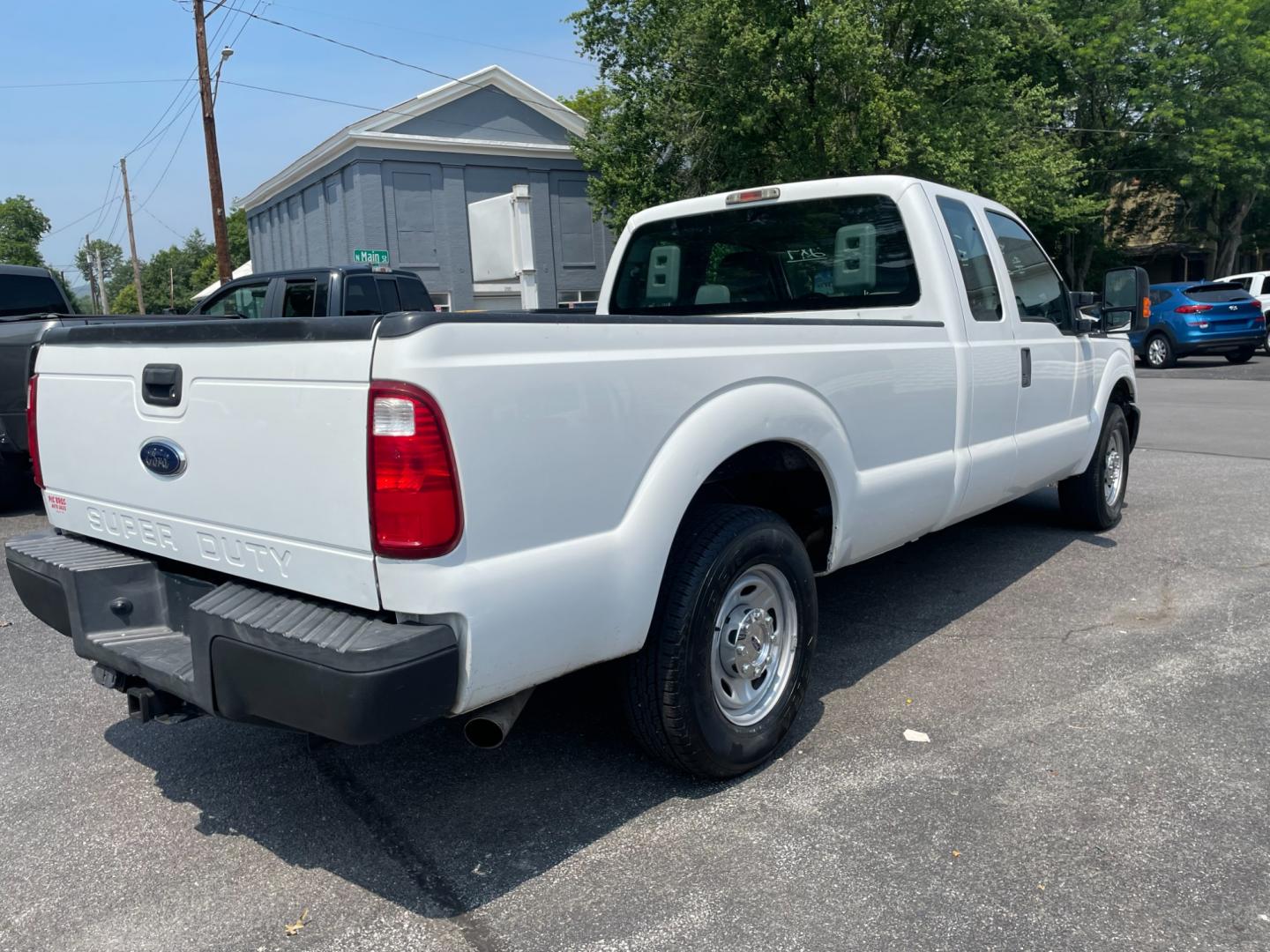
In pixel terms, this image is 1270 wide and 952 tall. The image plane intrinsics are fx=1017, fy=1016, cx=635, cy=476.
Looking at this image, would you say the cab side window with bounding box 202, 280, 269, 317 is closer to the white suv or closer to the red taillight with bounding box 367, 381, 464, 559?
the red taillight with bounding box 367, 381, 464, 559

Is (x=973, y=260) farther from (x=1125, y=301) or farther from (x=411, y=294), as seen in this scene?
(x=411, y=294)

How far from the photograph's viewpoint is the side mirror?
19.5 ft

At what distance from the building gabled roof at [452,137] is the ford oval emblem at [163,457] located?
26686 millimetres

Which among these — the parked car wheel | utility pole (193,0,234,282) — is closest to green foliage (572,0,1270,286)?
the parked car wheel

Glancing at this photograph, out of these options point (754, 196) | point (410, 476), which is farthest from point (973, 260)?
point (410, 476)

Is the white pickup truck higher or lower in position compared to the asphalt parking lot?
higher

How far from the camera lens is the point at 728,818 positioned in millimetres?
3029

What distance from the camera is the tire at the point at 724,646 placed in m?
2.95

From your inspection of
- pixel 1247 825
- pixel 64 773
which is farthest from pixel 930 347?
pixel 64 773

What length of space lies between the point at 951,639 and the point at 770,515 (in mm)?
1687

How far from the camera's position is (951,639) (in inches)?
179

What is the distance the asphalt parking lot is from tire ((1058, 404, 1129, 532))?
5.24 ft

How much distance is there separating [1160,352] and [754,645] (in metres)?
19.9

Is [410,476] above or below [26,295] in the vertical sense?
below
